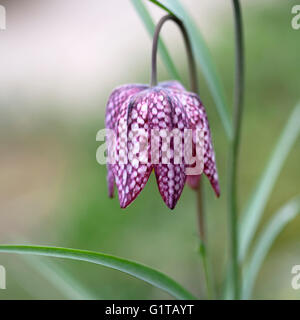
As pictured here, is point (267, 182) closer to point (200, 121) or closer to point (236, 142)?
point (236, 142)

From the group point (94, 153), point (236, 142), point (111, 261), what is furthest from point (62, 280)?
point (94, 153)

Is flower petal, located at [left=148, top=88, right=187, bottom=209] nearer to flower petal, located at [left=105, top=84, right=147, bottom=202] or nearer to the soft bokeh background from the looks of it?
flower petal, located at [left=105, top=84, right=147, bottom=202]

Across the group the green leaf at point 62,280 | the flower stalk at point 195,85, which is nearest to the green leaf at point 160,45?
the flower stalk at point 195,85

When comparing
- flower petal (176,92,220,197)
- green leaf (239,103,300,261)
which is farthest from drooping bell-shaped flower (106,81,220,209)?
green leaf (239,103,300,261)

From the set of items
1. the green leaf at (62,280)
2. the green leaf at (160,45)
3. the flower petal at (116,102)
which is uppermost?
the green leaf at (160,45)

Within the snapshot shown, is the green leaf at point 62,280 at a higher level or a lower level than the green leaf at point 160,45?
lower

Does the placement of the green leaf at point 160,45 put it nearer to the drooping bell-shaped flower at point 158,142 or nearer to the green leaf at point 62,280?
the drooping bell-shaped flower at point 158,142
